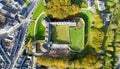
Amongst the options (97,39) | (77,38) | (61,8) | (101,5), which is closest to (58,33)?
(77,38)

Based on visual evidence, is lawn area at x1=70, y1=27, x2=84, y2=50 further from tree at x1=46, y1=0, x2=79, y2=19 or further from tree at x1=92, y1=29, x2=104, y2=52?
tree at x1=46, y1=0, x2=79, y2=19

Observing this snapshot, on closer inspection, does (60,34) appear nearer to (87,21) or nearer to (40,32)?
(40,32)

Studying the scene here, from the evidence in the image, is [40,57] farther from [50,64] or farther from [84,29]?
[84,29]

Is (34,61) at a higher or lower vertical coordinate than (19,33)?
lower

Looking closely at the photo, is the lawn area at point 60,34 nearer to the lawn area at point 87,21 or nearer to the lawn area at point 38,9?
the lawn area at point 87,21

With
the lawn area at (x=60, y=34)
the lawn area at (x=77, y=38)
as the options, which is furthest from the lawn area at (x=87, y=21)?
the lawn area at (x=60, y=34)

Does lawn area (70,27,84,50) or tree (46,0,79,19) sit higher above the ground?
tree (46,0,79,19)

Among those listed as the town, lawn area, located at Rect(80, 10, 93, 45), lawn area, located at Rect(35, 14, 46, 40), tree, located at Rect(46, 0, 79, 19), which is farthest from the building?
lawn area, located at Rect(35, 14, 46, 40)

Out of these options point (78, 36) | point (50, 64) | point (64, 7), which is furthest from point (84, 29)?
point (50, 64)
